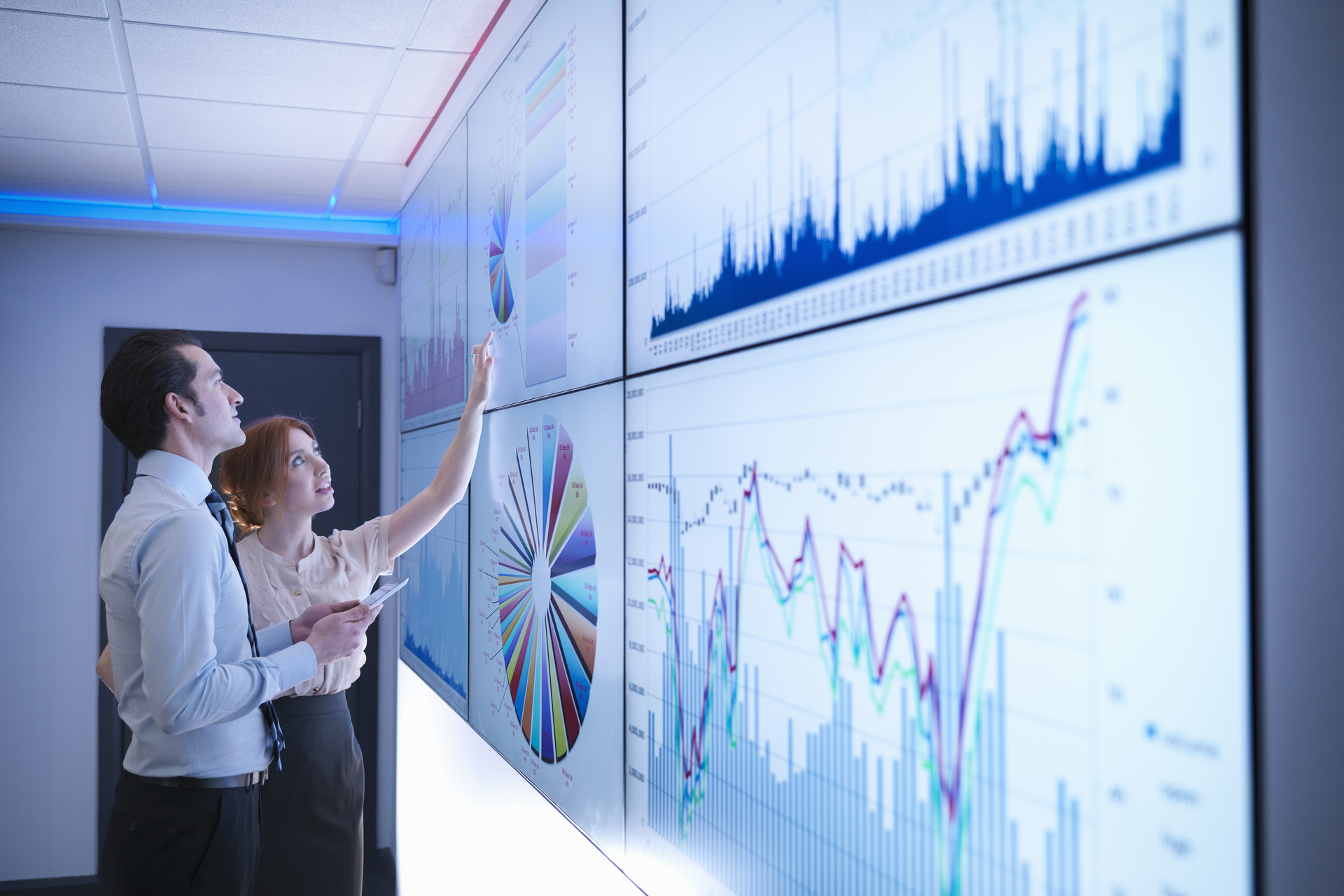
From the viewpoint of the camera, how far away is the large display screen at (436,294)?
2383 millimetres

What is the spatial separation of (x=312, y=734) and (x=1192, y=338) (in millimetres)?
2094

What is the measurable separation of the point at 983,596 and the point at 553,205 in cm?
118

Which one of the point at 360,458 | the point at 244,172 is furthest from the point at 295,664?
the point at 360,458

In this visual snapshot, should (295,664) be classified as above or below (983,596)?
below

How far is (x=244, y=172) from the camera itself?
321 centimetres

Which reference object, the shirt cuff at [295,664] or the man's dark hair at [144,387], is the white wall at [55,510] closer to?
the man's dark hair at [144,387]

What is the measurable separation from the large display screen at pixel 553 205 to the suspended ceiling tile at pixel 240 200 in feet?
5.62

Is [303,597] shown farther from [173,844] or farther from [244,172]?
[244,172]

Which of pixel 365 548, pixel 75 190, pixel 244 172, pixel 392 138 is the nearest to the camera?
pixel 365 548

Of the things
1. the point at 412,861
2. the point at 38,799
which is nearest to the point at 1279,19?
the point at 412,861

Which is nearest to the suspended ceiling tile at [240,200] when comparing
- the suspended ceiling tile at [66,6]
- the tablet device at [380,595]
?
the suspended ceiling tile at [66,6]

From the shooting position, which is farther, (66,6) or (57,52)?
(57,52)

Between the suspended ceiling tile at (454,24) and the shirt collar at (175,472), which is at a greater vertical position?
the suspended ceiling tile at (454,24)

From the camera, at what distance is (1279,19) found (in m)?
0.50
